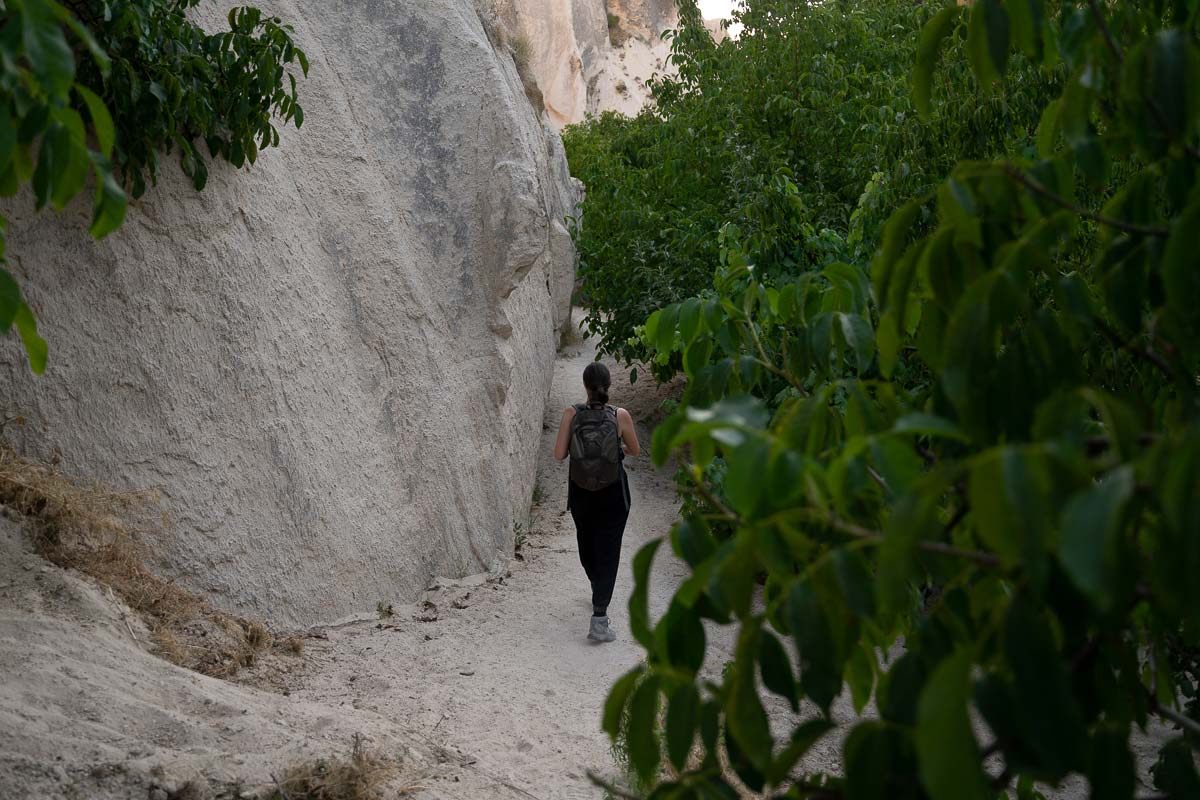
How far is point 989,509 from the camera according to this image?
995 millimetres

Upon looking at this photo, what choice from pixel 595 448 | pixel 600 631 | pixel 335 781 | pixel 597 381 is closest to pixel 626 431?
pixel 595 448

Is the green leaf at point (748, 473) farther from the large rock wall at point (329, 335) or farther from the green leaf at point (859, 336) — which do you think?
the large rock wall at point (329, 335)

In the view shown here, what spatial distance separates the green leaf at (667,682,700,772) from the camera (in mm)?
1327

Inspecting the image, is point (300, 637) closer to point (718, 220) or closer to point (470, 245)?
point (470, 245)

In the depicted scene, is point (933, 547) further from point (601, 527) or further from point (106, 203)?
point (601, 527)

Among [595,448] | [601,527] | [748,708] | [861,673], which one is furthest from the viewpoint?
[601,527]

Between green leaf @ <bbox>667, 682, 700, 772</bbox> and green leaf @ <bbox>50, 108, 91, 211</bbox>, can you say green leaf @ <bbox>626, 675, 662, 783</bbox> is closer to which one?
green leaf @ <bbox>667, 682, 700, 772</bbox>

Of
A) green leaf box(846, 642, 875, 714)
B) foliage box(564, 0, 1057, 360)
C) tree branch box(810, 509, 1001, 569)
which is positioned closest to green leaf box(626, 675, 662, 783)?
tree branch box(810, 509, 1001, 569)

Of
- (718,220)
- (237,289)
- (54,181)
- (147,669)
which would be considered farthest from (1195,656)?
(718,220)

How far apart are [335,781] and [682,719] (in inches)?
105

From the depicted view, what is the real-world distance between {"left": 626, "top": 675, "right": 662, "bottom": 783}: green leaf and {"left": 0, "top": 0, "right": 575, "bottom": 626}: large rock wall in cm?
447

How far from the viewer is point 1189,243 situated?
3.78 ft

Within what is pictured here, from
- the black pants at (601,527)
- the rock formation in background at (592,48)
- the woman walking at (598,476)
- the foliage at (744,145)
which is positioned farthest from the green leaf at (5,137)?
the rock formation in background at (592,48)

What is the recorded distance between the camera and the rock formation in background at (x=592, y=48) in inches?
1281
